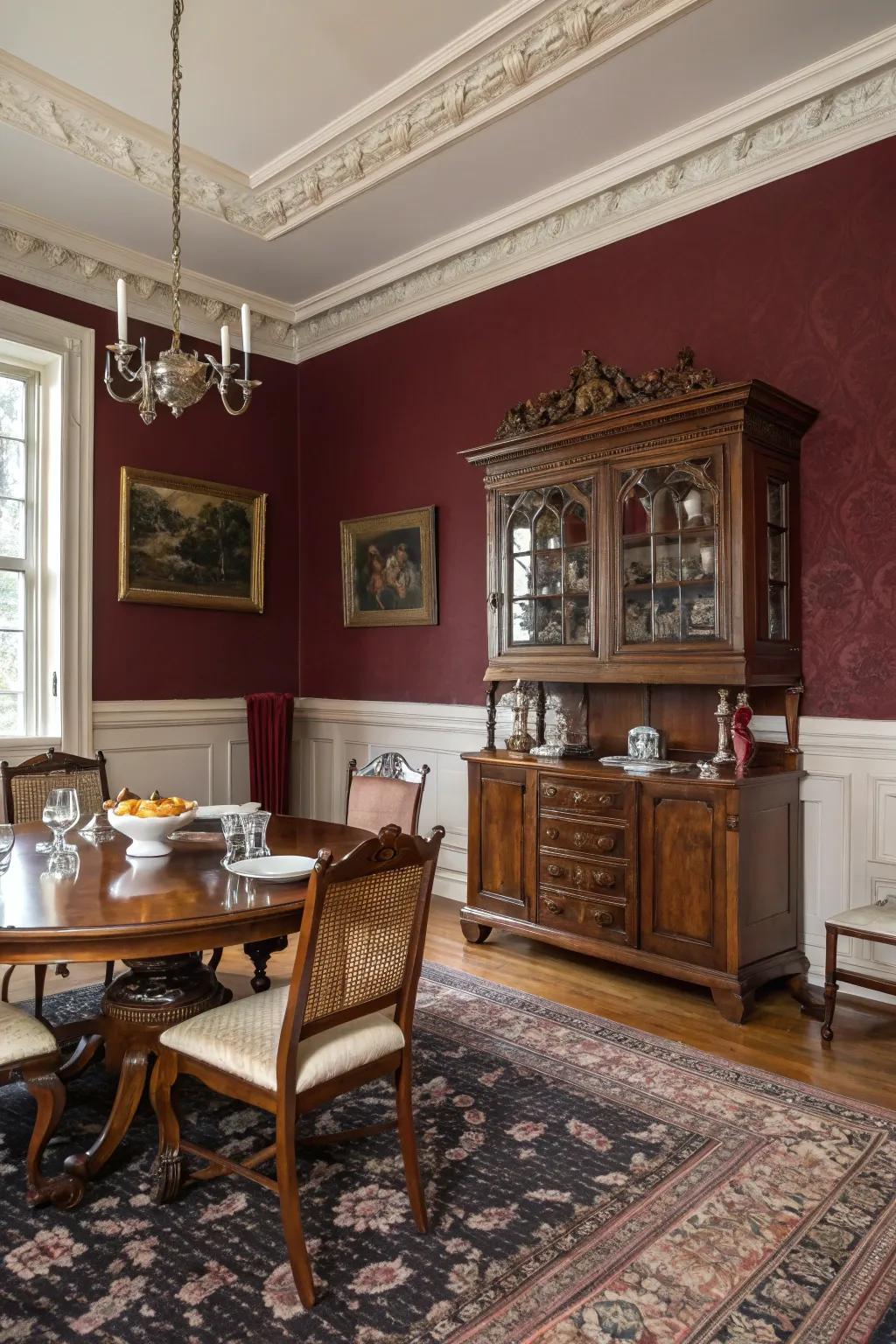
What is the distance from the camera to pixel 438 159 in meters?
4.25

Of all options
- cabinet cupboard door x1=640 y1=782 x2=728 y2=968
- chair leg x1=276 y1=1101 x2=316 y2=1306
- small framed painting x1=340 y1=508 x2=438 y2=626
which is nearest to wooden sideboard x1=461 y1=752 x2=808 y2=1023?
cabinet cupboard door x1=640 y1=782 x2=728 y2=968

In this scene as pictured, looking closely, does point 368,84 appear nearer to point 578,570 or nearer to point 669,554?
point 578,570

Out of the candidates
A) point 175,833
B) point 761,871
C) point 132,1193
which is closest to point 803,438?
point 761,871

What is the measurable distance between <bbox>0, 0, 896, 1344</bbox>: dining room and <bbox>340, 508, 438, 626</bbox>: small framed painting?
0.04 m

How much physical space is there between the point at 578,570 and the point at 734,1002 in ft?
6.42

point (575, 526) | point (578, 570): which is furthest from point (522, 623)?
point (575, 526)

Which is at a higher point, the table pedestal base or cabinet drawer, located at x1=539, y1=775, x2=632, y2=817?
cabinet drawer, located at x1=539, y1=775, x2=632, y2=817

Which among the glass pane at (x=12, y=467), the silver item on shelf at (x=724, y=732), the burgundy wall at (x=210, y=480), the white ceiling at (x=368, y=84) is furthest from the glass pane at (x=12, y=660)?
the silver item on shelf at (x=724, y=732)

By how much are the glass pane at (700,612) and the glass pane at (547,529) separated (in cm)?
78

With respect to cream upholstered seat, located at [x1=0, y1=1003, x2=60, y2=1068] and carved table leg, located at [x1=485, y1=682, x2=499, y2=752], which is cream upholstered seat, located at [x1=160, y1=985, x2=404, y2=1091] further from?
carved table leg, located at [x1=485, y1=682, x2=499, y2=752]

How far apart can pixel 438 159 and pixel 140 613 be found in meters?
2.98

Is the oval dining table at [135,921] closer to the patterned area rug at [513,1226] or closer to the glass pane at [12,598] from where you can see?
the patterned area rug at [513,1226]

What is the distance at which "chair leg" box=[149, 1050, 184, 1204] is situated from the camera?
221cm

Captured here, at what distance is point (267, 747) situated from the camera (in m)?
5.78
